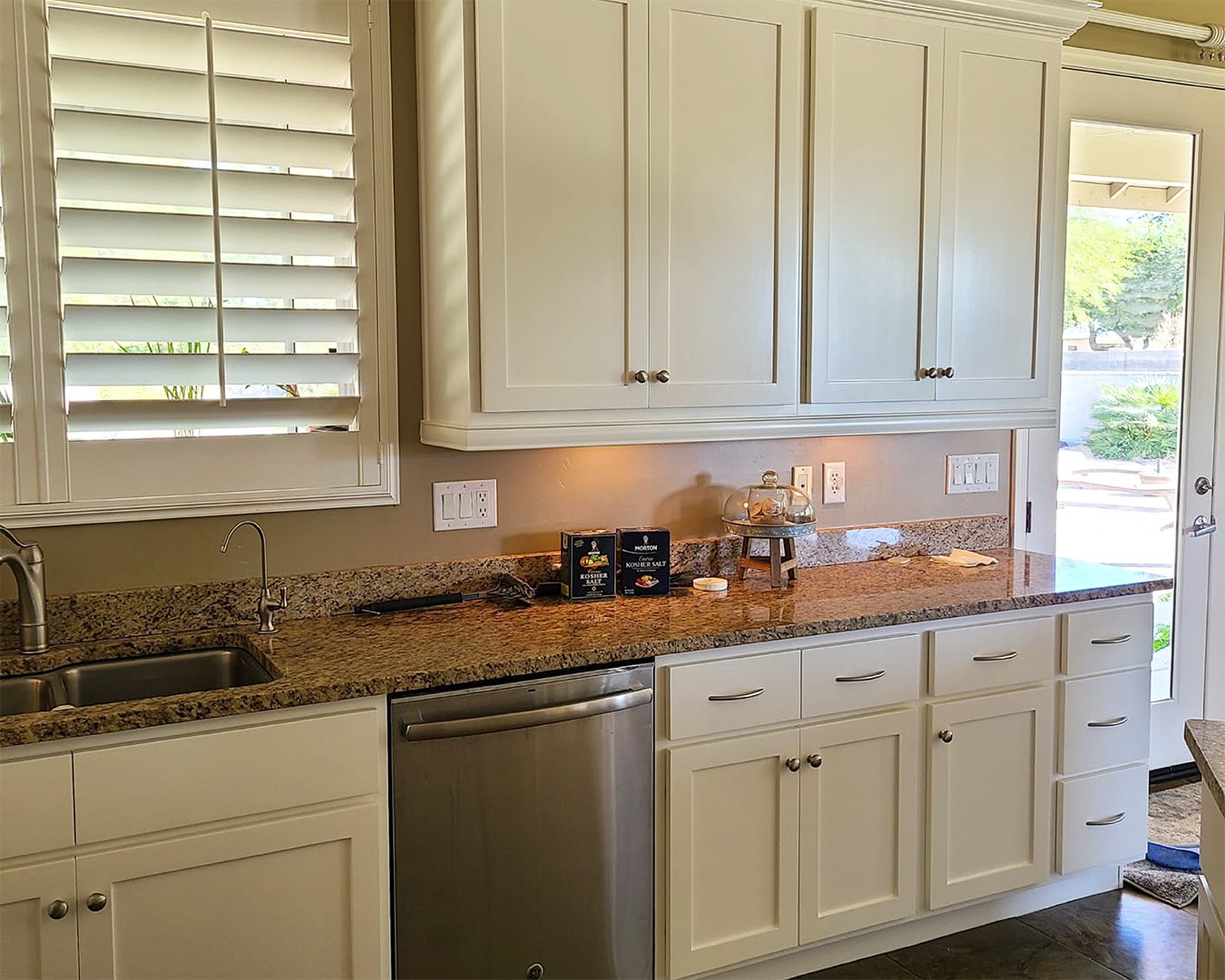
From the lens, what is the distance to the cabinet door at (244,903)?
1980mm

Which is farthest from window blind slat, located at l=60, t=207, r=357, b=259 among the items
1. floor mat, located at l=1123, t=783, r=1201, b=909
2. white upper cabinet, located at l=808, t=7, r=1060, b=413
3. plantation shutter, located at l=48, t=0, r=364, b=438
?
floor mat, located at l=1123, t=783, r=1201, b=909

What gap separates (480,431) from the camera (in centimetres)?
245

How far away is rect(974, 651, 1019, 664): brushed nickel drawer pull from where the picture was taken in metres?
2.80

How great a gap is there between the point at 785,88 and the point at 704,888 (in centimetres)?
183

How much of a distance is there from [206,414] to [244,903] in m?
1.01

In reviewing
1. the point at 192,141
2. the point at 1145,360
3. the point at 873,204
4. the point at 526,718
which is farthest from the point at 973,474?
the point at 192,141

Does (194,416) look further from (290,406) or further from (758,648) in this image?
(758,648)

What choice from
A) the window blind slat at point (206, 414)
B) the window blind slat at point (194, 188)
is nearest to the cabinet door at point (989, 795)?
the window blind slat at point (206, 414)

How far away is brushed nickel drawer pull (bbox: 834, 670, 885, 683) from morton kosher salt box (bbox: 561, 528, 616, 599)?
58cm

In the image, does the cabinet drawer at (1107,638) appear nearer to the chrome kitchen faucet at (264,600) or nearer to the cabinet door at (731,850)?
the cabinet door at (731,850)

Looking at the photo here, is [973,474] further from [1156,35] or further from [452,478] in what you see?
[452,478]

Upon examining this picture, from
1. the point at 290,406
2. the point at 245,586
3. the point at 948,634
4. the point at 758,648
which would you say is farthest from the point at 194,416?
the point at 948,634

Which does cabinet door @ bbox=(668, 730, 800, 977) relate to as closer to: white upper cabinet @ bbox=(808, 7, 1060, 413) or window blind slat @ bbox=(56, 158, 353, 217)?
white upper cabinet @ bbox=(808, 7, 1060, 413)

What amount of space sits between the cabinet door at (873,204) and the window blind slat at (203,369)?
115 cm
